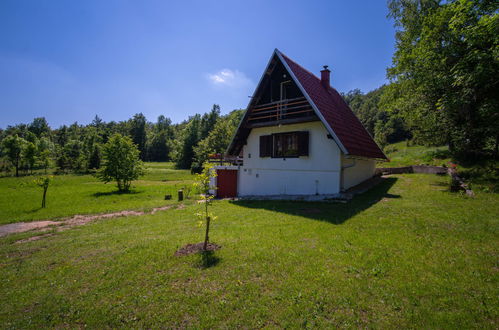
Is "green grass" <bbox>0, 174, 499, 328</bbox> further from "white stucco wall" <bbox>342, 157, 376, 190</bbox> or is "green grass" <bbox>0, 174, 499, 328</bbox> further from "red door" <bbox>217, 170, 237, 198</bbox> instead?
"red door" <bbox>217, 170, 237, 198</bbox>

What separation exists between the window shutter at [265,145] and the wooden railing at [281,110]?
3.94 ft

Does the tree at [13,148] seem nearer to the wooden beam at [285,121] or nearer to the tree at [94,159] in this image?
the tree at [94,159]

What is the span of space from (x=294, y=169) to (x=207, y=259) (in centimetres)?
907

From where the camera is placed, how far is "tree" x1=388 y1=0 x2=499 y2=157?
9492 mm

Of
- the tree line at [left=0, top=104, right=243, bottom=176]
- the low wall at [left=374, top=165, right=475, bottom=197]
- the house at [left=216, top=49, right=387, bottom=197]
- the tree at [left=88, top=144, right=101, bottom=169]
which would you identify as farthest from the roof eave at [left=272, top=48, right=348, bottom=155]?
the tree at [left=88, top=144, right=101, bottom=169]

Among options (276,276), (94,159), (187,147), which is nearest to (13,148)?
(94,159)

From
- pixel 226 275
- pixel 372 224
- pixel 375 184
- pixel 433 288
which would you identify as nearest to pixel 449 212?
pixel 372 224

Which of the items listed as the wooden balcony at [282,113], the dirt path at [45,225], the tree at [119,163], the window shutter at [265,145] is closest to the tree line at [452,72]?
the wooden balcony at [282,113]

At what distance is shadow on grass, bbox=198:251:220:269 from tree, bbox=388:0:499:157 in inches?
475

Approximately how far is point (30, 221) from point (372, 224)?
1486 centimetres

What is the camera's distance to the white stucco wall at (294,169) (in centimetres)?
1170

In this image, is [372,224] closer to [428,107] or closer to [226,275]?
[226,275]

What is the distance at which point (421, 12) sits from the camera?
16.2m

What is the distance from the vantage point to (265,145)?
47.1 ft
